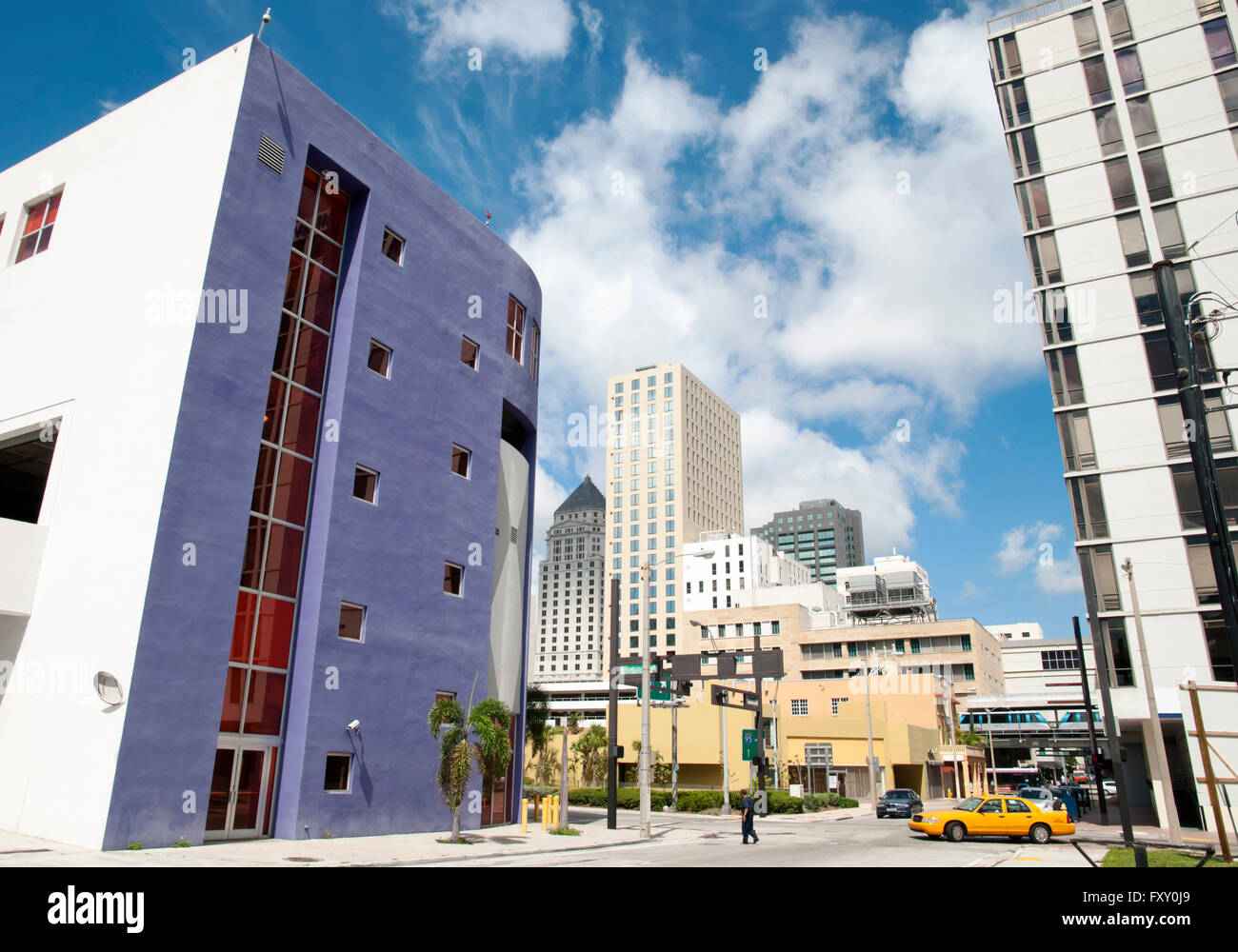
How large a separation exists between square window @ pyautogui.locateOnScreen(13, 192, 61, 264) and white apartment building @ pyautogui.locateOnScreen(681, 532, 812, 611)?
104785 mm

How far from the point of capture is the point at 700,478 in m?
146

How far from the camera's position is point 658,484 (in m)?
141

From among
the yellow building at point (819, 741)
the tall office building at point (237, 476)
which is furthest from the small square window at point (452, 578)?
the yellow building at point (819, 741)

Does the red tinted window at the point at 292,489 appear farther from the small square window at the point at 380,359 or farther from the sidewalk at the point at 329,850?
the sidewalk at the point at 329,850

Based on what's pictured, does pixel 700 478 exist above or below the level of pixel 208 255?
above

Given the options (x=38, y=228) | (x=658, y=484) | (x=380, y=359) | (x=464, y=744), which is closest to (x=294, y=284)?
(x=380, y=359)

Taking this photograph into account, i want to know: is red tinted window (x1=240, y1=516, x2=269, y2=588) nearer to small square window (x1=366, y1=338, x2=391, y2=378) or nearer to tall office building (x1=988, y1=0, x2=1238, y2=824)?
small square window (x1=366, y1=338, x2=391, y2=378)

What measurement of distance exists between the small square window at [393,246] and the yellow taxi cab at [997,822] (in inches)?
1075

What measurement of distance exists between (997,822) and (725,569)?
98443mm

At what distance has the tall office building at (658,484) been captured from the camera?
135000 mm
